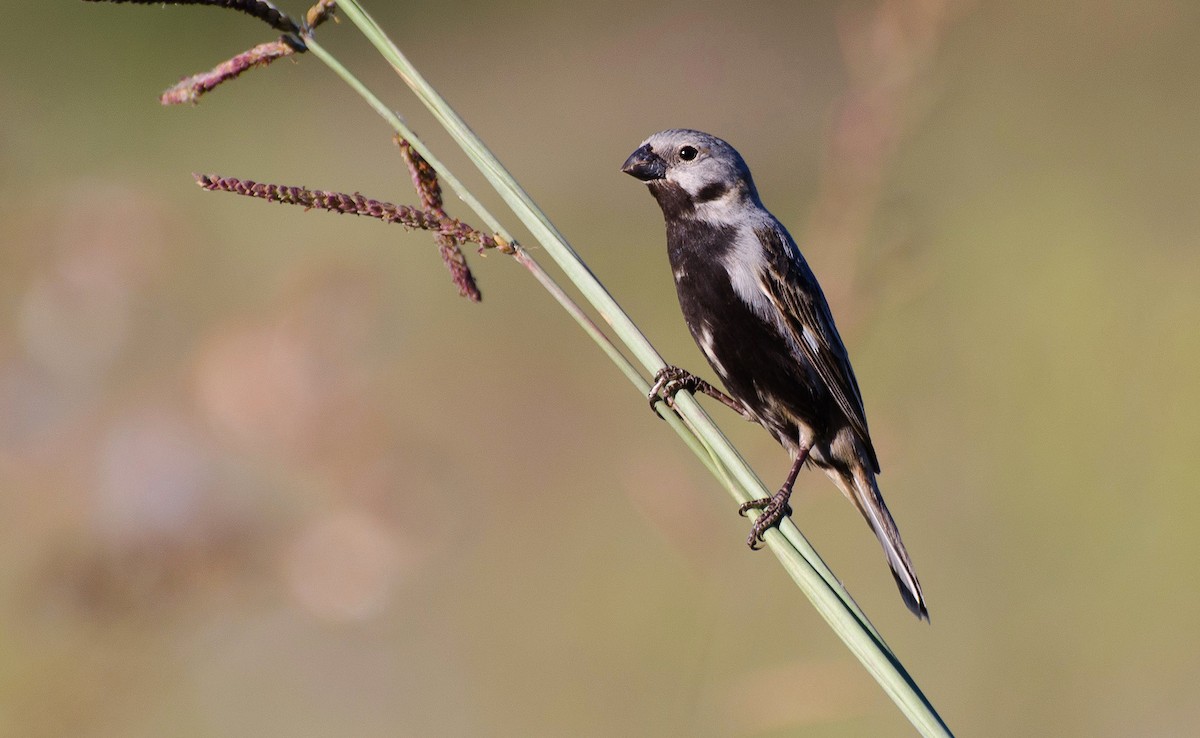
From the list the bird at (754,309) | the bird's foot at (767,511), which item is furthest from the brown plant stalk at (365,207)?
the bird at (754,309)

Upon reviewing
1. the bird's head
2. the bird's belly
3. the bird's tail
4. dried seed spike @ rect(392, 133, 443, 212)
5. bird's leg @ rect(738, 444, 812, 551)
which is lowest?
the bird's tail

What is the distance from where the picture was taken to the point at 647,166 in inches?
112

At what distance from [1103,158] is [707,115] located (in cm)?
537

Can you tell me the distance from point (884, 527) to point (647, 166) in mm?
1115

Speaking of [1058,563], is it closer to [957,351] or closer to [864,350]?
[957,351]

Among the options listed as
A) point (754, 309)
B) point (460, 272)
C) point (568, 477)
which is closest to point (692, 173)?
point (754, 309)

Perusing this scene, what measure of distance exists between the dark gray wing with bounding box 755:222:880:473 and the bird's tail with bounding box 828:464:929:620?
164 millimetres

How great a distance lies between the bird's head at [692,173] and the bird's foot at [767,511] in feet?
2.48

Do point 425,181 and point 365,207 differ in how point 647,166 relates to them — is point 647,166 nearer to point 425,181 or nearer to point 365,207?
point 425,181

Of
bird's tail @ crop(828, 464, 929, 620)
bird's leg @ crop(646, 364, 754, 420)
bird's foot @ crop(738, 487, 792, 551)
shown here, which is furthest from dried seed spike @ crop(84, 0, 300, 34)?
bird's tail @ crop(828, 464, 929, 620)

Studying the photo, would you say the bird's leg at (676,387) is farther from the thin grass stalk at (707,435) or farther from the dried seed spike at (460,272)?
the dried seed spike at (460,272)

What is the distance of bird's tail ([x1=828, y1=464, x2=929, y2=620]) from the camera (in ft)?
8.96

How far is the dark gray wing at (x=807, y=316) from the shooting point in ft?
9.02

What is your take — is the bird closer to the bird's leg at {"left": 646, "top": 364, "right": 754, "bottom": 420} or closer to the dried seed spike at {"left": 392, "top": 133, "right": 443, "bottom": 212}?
the bird's leg at {"left": 646, "top": 364, "right": 754, "bottom": 420}
